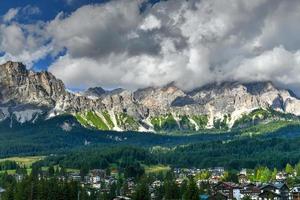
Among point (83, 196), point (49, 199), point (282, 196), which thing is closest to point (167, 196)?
point (83, 196)

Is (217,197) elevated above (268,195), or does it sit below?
above

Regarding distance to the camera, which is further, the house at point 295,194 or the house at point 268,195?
the house at point 295,194

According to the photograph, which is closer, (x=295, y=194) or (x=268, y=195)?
(x=268, y=195)

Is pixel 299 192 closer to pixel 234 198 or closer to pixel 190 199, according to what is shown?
pixel 234 198

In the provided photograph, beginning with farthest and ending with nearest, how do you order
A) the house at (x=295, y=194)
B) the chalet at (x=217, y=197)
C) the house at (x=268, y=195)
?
the house at (x=295, y=194) < the house at (x=268, y=195) < the chalet at (x=217, y=197)

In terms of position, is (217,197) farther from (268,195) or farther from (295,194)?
(295,194)

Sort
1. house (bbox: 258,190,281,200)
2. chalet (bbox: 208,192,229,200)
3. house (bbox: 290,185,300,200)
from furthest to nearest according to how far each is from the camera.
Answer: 1. house (bbox: 290,185,300,200)
2. house (bbox: 258,190,281,200)
3. chalet (bbox: 208,192,229,200)

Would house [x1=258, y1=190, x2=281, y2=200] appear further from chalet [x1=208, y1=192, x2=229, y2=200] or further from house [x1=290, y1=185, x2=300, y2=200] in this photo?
chalet [x1=208, y1=192, x2=229, y2=200]

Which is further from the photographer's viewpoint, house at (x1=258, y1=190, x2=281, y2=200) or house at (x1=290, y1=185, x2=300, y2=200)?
house at (x1=290, y1=185, x2=300, y2=200)

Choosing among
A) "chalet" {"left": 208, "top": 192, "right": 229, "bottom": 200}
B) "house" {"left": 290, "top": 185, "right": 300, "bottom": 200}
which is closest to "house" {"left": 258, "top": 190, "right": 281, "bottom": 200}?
"house" {"left": 290, "top": 185, "right": 300, "bottom": 200}

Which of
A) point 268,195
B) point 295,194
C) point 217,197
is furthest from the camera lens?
point 295,194

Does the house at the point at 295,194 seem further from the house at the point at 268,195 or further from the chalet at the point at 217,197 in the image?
the chalet at the point at 217,197

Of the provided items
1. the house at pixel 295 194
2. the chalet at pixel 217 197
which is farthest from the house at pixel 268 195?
the chalet at pixel 217 197

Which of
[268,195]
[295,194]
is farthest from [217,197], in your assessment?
[295,194]
